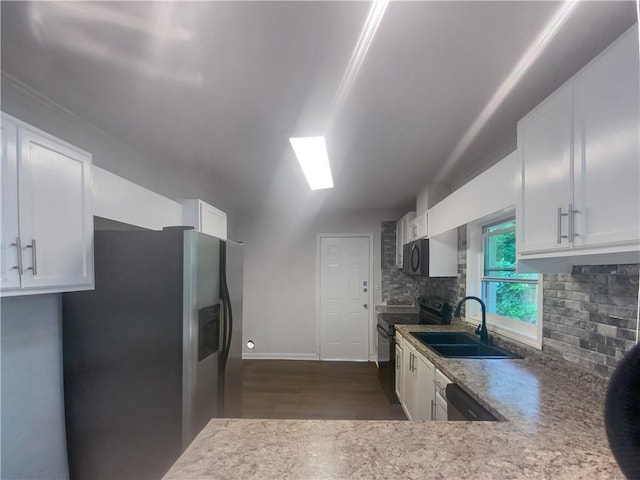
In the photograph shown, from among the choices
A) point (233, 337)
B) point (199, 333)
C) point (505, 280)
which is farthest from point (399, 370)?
point (199, 333)

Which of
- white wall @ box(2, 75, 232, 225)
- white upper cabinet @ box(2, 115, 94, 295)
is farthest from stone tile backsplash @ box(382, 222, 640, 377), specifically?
white wall @ box(2, 75, 232, 225)

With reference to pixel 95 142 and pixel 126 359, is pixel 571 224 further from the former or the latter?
pixel 95 142

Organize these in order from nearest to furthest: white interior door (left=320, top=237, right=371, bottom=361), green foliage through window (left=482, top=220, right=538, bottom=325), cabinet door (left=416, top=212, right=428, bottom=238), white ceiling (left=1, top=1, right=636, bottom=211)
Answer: white ceiling (left=1, top=1, right=636, bottom=211)
green foliage through window (left=482, top=220, right=538, bottom=325)
cabinet door (left=416, top=212, right=428, bottom=238)
white interior door (left=320, top=237, right=371, bottom=361)

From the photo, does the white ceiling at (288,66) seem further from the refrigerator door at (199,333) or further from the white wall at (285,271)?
the white wall at (285,271)

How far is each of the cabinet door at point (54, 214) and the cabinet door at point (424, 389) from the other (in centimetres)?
214

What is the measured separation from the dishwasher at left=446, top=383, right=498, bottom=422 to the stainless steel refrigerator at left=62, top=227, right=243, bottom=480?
1.36m

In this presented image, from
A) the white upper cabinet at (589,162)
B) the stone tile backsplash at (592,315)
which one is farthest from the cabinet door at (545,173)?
the stone tile backsplash at (592,315)

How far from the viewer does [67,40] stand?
1.21 metres

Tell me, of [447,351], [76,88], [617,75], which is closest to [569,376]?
[447,351]

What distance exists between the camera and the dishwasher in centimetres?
130

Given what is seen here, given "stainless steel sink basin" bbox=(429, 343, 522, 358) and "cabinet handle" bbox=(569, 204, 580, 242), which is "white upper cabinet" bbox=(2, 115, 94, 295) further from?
"stainless steel sink basin" bbox=(429, 343, 522, 358)

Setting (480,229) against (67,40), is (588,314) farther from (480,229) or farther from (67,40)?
(67,40)

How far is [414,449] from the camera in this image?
0.87 metres

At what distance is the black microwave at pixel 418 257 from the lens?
3.21 m
